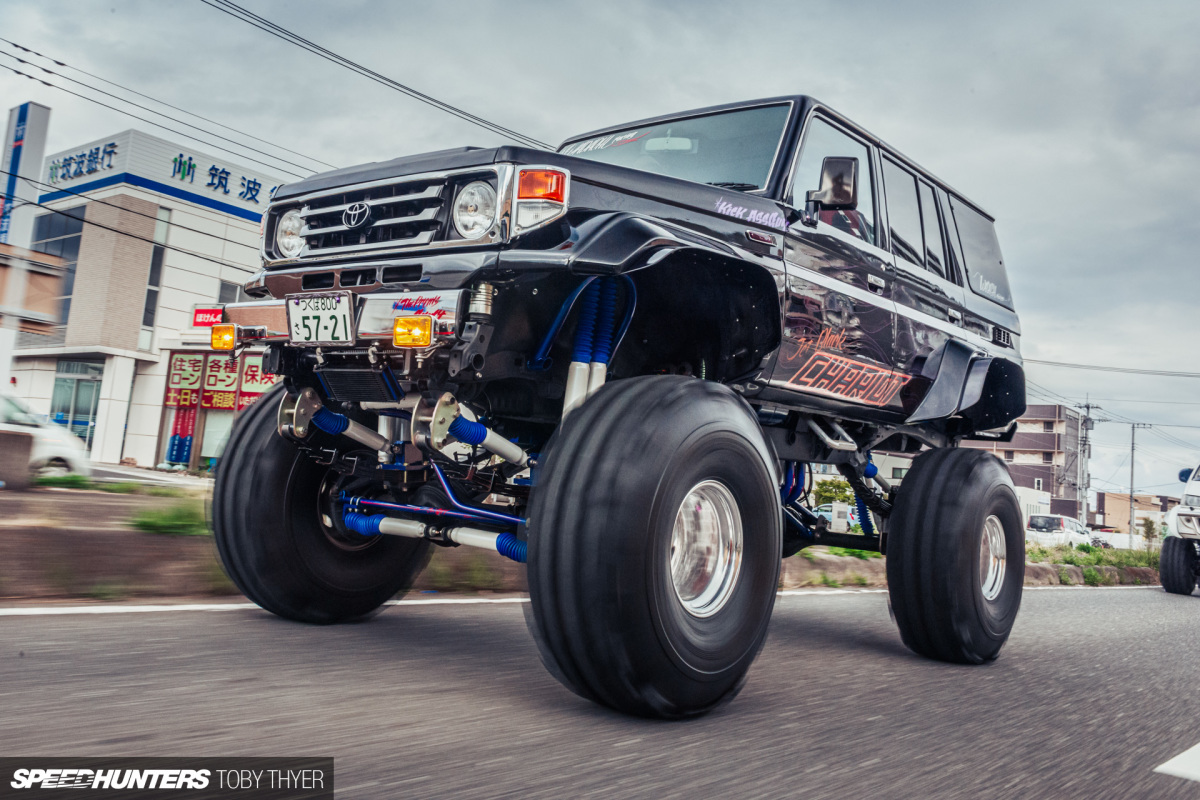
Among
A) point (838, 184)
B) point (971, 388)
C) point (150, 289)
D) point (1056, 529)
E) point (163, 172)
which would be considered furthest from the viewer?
point (1056, 529)

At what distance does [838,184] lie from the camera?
4086mm

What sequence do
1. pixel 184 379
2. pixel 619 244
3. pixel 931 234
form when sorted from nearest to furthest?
pixel 619 244
pixel 931 234
pixel 184 379

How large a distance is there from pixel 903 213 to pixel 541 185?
9.23 ft

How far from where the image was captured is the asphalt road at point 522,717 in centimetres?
238

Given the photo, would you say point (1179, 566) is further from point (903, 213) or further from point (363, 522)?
point (363, 522)

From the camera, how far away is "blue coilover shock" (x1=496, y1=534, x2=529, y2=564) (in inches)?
136

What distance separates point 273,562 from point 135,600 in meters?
1.12

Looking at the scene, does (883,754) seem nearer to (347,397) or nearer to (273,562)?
(347,397)

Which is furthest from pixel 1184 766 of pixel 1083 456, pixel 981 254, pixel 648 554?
pixel 1083 456

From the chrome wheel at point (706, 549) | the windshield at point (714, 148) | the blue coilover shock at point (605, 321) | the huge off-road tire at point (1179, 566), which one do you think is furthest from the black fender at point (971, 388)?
the huge off-road tire at point (1179, 566)

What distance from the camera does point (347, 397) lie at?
3711 mm

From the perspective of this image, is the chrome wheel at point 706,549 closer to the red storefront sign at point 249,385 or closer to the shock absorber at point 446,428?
the shock absorber at point 446,428

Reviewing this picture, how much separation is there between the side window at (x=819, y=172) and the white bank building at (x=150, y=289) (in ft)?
86.1

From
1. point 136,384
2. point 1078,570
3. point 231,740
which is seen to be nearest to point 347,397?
point 231,740
